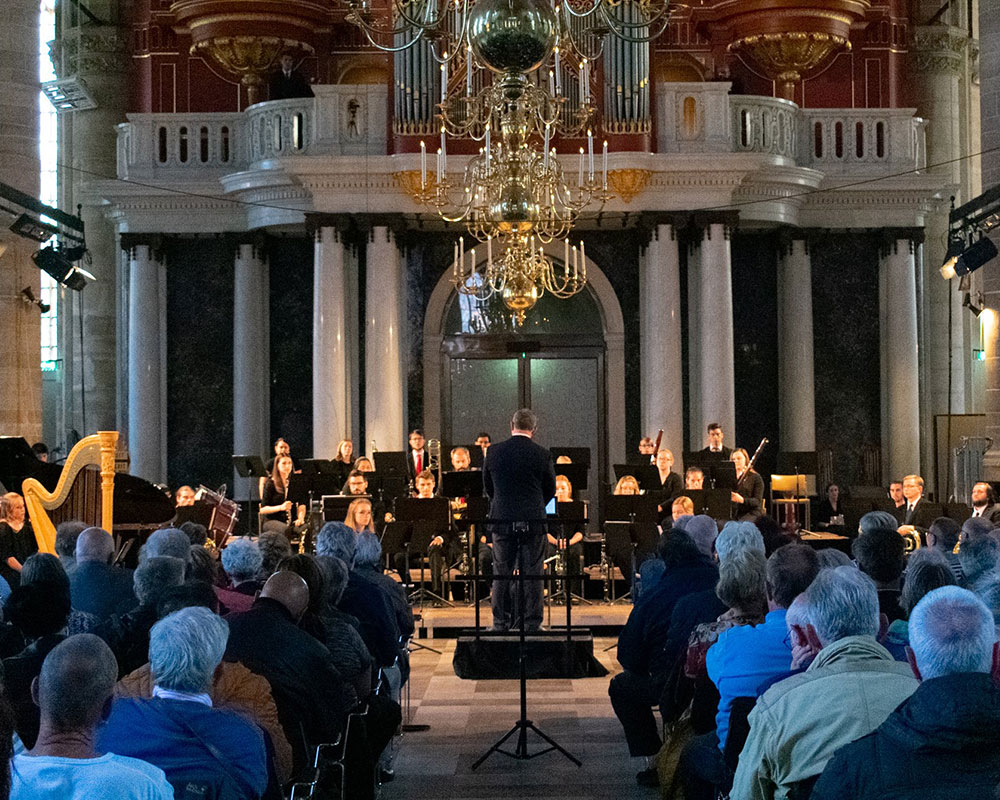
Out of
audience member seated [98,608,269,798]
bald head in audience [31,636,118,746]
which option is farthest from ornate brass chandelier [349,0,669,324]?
bald head in audience [31,636,118,746]

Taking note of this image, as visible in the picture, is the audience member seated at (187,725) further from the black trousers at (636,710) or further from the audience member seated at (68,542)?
the audience member seated at (68,542)

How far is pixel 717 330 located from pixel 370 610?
485 inches

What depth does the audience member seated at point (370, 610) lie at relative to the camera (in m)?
8.19

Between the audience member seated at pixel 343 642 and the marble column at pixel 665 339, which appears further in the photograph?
the marble column at pixel 665 339

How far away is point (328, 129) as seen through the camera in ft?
64.8

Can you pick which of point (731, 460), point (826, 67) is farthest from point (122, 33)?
point (731, 460)

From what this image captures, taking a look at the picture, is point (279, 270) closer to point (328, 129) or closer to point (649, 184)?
point (328, 129)

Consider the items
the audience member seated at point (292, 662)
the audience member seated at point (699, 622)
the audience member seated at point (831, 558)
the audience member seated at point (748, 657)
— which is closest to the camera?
the audience member seated at point (748, 657)

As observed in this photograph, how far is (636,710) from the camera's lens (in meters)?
8.26

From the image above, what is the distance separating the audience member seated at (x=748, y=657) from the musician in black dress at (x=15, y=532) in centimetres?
590

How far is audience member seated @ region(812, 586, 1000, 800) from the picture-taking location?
3535mm

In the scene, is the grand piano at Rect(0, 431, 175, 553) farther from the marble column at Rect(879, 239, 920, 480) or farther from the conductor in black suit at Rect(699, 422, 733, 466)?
the marble column at Rect(879, 239, 920, 480)

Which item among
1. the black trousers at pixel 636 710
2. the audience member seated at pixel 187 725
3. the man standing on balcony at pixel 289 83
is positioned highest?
the man standing on balcony at pixel 289 83

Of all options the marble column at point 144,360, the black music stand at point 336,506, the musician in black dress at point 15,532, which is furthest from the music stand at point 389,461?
the musician in black dress at point 15,532
